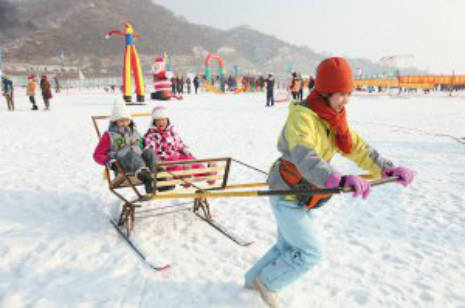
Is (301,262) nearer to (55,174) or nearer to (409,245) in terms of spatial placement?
(409,245)

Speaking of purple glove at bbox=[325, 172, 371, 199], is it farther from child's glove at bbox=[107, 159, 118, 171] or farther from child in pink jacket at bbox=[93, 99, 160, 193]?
child's glove at bbox=[107, 159, 118, 171]

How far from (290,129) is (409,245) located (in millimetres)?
2300

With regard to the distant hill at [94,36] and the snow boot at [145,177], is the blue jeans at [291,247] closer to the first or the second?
the snow boot at [145,177]

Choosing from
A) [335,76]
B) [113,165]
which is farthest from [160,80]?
[335,76]

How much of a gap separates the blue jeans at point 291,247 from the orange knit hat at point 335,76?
738 millimetres

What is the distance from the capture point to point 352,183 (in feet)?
6.38

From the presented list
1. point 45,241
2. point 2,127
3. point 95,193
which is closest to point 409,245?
point 45,241

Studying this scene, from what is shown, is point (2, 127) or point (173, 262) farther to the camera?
point (2, 127)

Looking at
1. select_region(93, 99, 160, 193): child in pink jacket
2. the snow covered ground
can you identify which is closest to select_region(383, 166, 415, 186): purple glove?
the snow covered ground

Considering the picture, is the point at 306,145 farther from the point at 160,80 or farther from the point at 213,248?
the point at 160,80

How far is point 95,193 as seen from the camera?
5.16 meters

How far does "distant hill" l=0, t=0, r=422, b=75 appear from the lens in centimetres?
8506

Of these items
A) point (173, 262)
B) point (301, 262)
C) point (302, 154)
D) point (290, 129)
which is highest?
point (290, 129)

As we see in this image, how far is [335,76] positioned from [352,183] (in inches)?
25.0
